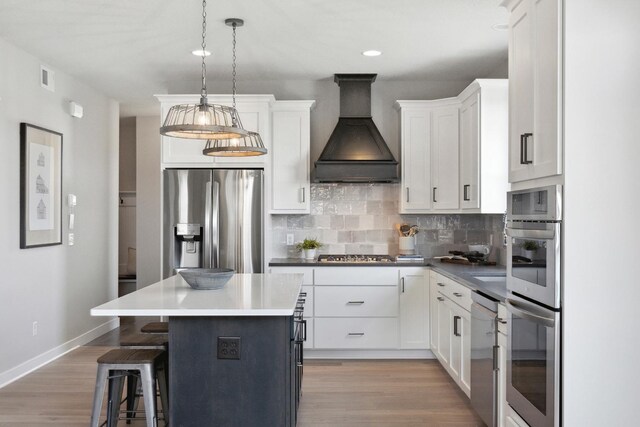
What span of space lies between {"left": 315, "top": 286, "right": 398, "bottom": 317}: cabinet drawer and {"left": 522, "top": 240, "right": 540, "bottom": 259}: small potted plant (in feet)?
8.53

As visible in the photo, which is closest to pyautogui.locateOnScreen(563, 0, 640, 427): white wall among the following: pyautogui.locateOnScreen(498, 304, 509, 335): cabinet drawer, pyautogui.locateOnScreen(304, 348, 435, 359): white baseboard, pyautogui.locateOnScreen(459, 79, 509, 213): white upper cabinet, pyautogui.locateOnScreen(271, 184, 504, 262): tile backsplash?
pyautogui.locateOnScreen(498, 304, 509, 335): cabinet drawer

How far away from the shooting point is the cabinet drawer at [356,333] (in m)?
5.18

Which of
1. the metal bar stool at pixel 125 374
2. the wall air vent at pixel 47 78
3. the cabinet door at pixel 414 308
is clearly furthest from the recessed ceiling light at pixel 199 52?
the metal bar stool at pixel 125 374

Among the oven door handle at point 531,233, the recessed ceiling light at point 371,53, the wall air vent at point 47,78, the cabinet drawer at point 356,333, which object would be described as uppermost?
the recessed ceiling light at point 371,53

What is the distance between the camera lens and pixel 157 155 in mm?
8070

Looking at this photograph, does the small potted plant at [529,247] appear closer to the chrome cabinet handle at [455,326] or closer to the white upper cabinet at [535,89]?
the white upper cabinet at [535,89]

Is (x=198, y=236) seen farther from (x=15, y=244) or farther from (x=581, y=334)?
(x=581, y=334)

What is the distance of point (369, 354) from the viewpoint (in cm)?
527

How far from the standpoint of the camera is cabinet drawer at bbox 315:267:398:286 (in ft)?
17.0

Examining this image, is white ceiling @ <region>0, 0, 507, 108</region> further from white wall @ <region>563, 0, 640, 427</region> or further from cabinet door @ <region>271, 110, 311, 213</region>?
white wall @ <region>563, 0, 640, 427</region>

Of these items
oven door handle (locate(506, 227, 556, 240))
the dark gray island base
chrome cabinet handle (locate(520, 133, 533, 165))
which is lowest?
the dark gray island base

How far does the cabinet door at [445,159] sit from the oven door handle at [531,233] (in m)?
2.35

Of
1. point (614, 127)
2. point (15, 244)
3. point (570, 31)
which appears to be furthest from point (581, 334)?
point (15, 244)

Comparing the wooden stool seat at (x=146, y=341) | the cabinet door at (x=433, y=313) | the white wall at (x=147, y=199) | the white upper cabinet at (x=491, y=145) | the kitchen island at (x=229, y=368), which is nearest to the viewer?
the kitchen island at (x=229, y=368)
